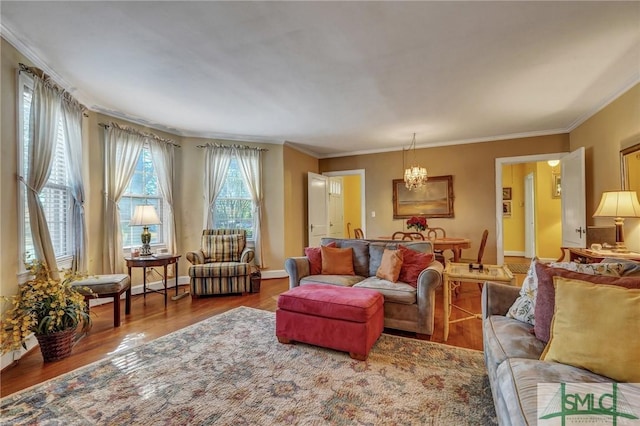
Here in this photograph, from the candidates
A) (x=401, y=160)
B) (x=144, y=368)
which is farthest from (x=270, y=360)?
(x=401, y=160)

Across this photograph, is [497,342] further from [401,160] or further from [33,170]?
[401,160]

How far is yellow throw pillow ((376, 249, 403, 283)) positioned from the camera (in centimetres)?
301

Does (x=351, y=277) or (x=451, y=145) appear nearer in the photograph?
(x=351, y=277)

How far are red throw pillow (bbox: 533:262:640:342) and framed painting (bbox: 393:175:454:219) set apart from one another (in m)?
4.07

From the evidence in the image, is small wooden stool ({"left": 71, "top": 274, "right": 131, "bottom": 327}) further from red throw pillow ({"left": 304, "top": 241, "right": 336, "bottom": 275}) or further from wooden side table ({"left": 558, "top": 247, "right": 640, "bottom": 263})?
wooden side table ({"left": 558, "top": 247, "right": 640, "bottom": 263})

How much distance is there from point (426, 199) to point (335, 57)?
12.8 ft

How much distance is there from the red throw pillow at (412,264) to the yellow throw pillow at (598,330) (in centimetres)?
149

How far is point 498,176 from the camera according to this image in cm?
519

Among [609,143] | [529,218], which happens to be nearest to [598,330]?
[609,143]

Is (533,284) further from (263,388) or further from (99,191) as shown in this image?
(99,191)

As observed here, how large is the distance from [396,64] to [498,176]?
3600 mm

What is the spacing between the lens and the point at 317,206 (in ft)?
20.1

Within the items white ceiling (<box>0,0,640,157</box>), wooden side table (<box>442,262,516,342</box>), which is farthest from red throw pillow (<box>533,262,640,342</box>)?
white ceiling (<box>0,0,640,157</box>)

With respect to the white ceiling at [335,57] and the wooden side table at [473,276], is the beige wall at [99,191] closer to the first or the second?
the white ceiling at [335,57]
